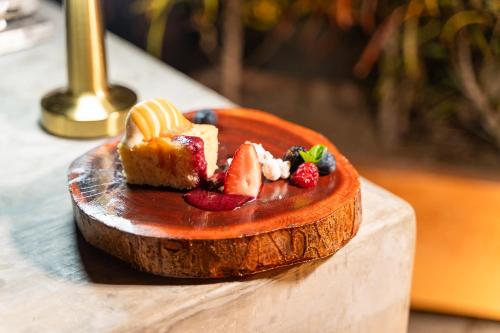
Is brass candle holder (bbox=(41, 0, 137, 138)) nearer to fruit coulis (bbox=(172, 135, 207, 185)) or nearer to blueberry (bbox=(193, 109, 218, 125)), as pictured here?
blueberry (bbox=(193, 109, 218, 125))

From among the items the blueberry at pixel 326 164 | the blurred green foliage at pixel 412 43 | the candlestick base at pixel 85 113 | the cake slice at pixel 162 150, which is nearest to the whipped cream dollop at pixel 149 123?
the cake slice at pixel 162 150

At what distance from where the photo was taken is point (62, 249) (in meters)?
1.25

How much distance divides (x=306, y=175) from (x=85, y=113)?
56cm

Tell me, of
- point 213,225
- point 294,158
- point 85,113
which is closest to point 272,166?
point 294,158

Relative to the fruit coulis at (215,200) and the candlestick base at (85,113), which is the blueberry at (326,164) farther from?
the candlestick base at (85,113)

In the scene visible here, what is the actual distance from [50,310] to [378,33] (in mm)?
1915

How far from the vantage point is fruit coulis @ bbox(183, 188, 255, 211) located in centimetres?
119

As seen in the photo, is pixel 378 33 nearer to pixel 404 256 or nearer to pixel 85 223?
pixel 404 256

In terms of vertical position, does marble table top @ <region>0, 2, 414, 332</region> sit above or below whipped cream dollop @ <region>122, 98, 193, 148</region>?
below

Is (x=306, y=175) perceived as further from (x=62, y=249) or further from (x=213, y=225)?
(x=62, y=249)

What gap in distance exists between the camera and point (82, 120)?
1.61 m

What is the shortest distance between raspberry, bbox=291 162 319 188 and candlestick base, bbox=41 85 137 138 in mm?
504

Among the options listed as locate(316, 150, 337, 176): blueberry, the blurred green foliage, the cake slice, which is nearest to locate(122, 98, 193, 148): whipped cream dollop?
the cake slice

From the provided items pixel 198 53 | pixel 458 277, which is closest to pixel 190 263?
pixel 458 277
